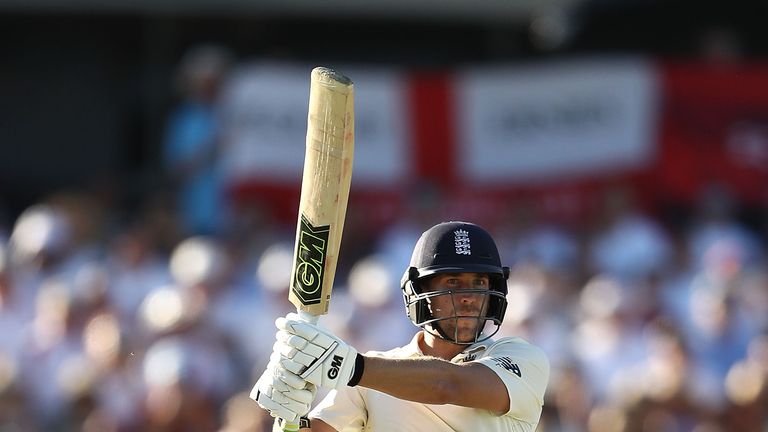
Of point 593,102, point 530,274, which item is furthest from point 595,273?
point 593,102

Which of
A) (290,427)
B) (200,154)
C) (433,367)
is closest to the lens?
(433,367)

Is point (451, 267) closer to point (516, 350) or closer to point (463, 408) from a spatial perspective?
point (516, 350)

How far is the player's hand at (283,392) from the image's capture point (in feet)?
16.3

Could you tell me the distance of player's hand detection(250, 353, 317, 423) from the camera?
495cm

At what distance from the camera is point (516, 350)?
543cm

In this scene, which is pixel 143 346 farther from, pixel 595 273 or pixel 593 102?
pixel 593 102

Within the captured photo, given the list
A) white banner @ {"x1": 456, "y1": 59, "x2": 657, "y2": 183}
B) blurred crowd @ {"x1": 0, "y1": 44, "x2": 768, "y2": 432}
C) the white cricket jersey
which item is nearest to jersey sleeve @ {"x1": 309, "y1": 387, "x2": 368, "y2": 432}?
the white cricket jersey

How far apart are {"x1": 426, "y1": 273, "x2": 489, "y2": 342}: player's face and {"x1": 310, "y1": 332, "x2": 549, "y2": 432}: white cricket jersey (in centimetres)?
12

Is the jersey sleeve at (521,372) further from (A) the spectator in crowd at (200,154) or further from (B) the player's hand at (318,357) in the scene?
(A) the spectator in crowd at (200,154)

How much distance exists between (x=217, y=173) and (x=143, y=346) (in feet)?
7.72

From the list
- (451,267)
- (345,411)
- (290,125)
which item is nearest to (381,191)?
(290,125)

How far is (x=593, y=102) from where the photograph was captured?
1234cm

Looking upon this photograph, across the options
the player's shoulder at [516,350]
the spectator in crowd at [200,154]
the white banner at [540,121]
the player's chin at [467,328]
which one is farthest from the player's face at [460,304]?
the white banner at [540,121]

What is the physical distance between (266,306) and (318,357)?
5.55 m
